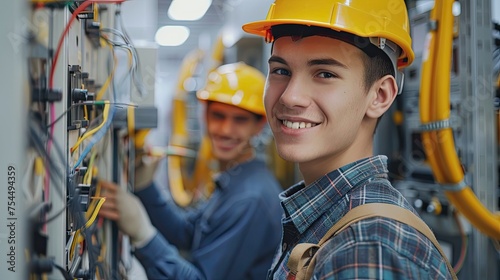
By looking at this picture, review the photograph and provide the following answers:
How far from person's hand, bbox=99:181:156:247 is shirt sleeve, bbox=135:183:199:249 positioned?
1.69ft

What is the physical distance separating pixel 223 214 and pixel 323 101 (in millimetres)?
1051

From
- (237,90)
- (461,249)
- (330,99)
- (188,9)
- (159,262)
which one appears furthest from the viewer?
(188,9)

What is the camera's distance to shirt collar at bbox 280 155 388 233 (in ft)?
3.62

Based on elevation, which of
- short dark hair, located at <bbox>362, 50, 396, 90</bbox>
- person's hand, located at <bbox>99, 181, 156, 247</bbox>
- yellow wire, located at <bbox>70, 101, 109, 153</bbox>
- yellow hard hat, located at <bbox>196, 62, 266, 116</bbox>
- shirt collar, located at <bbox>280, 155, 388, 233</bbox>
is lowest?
person's hand, located at <bbox>99, 181, 156, 247</bbox>

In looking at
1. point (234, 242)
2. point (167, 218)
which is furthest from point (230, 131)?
point (234, 242)

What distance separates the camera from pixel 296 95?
1110 millimetres

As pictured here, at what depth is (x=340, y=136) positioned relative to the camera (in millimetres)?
1129

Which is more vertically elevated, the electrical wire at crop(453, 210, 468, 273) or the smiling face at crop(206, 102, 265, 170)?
the smiling face at crop(206, 102, 265, 170)

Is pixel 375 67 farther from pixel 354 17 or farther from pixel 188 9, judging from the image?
pixel 188 9

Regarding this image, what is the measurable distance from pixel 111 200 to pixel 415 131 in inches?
65.5

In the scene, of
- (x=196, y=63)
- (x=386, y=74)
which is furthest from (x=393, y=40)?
(x=196, y=63)

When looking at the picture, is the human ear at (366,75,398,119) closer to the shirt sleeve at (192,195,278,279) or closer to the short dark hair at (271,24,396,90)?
the short dark hair at (271,24,396,90)

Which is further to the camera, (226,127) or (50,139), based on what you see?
(226,127)

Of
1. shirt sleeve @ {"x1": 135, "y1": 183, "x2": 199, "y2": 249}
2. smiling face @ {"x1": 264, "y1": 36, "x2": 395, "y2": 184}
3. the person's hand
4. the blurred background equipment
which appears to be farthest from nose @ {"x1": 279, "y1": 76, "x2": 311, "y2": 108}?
shirt sleeve @ {"x1": 135, "y1": 183, "x2": 199, "y2": 249}
